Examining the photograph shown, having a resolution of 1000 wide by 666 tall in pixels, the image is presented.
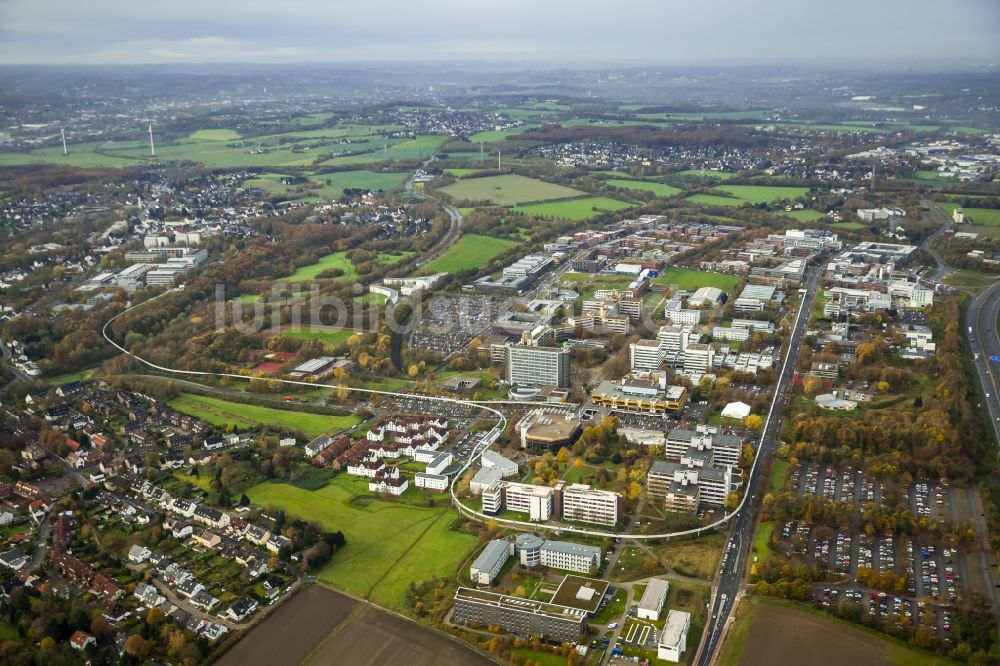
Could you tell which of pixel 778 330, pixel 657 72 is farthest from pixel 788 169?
pixel 657 72

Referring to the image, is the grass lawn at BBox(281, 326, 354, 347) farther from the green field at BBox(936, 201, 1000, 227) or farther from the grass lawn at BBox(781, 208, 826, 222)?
the green field at BBox(936, 201, 1000, 227)

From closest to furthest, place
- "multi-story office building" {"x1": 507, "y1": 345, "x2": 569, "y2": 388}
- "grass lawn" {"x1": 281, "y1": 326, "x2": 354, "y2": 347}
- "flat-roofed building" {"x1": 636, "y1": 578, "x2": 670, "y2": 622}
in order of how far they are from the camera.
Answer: "flat-roofed building" {"x1": 636, "y1": 578, "x2": 670, "y2": 622} → "multi-story office building" {"x1": 507, "y1": 345, "x2": 569, "y2": 388} → "grass lawn" {"x1": 281, "y1": 326, "x2": 354, "y2": 347}

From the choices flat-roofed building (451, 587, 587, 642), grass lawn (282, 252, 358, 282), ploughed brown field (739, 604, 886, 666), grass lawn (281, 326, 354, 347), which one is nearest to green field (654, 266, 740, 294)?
grass lawn (282, 252, 358, 282)

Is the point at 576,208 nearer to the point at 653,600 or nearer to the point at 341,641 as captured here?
the point at 653,600

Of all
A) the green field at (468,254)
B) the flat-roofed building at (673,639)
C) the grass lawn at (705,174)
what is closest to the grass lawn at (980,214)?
the grass lawn at (705,174)

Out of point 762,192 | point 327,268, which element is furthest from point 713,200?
point 327,268

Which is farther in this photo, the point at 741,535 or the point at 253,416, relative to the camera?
the point at 253,416
